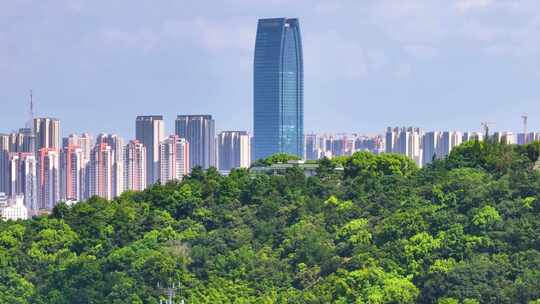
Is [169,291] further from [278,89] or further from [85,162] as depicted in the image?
[278,89]

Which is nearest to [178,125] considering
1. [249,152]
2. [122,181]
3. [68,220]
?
[249,152]

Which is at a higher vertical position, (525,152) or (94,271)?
(525,152)

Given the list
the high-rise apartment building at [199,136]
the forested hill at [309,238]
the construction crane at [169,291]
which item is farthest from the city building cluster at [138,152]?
the construction crane at [169,291]

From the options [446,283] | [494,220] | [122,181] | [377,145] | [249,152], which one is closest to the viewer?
[446,283]

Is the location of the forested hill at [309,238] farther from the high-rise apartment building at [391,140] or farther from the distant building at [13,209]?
the high-rise apartment building at [391,140]

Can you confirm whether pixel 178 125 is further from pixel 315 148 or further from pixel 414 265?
pixel 414 265

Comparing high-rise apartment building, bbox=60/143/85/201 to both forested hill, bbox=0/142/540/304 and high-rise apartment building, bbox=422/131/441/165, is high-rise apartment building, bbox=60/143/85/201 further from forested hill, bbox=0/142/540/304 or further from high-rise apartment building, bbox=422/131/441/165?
forested hill, bbox=0/142/540/304

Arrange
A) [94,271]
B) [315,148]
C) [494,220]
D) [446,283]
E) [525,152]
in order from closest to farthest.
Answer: [446,283], [494,220], [94,271], [525,152], [315,148]
